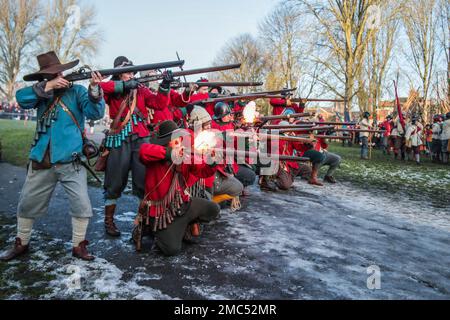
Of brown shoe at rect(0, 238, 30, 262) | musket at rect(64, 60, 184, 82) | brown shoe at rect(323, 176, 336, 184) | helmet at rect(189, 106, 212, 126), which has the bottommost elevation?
brown shoe at rect(323, 176, 336, 184)

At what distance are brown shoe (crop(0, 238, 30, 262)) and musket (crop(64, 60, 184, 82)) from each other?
172 cm

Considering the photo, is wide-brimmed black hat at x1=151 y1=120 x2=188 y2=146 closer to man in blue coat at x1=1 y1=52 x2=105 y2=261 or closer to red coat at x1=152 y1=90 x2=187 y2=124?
man in blue coat at x1=1 y1=52 x2=105 y2=261

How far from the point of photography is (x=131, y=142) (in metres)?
4.44

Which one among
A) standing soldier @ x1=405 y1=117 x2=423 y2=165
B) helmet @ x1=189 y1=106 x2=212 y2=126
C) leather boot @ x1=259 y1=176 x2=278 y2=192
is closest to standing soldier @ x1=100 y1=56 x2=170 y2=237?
helmet @ x1=189 y1=106 x2=212 y2=126

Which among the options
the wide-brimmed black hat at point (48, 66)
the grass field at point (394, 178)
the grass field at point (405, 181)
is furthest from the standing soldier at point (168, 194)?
the grass field at point (405, 181)

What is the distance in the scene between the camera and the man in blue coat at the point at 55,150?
3566mm

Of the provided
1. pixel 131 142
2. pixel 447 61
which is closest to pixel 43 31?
pixel 447 61

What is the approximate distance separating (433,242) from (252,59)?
37.6 metres

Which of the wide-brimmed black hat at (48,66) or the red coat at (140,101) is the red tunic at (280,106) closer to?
the red coat at (140,101)

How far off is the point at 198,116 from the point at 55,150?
2.45 m

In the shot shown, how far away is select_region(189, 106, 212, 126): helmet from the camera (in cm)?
551

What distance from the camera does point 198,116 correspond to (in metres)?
5.61

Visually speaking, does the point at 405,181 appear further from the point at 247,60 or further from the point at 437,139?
the point at 247,60

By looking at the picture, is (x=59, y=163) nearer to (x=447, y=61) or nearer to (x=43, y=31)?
(x=447, y=61)
